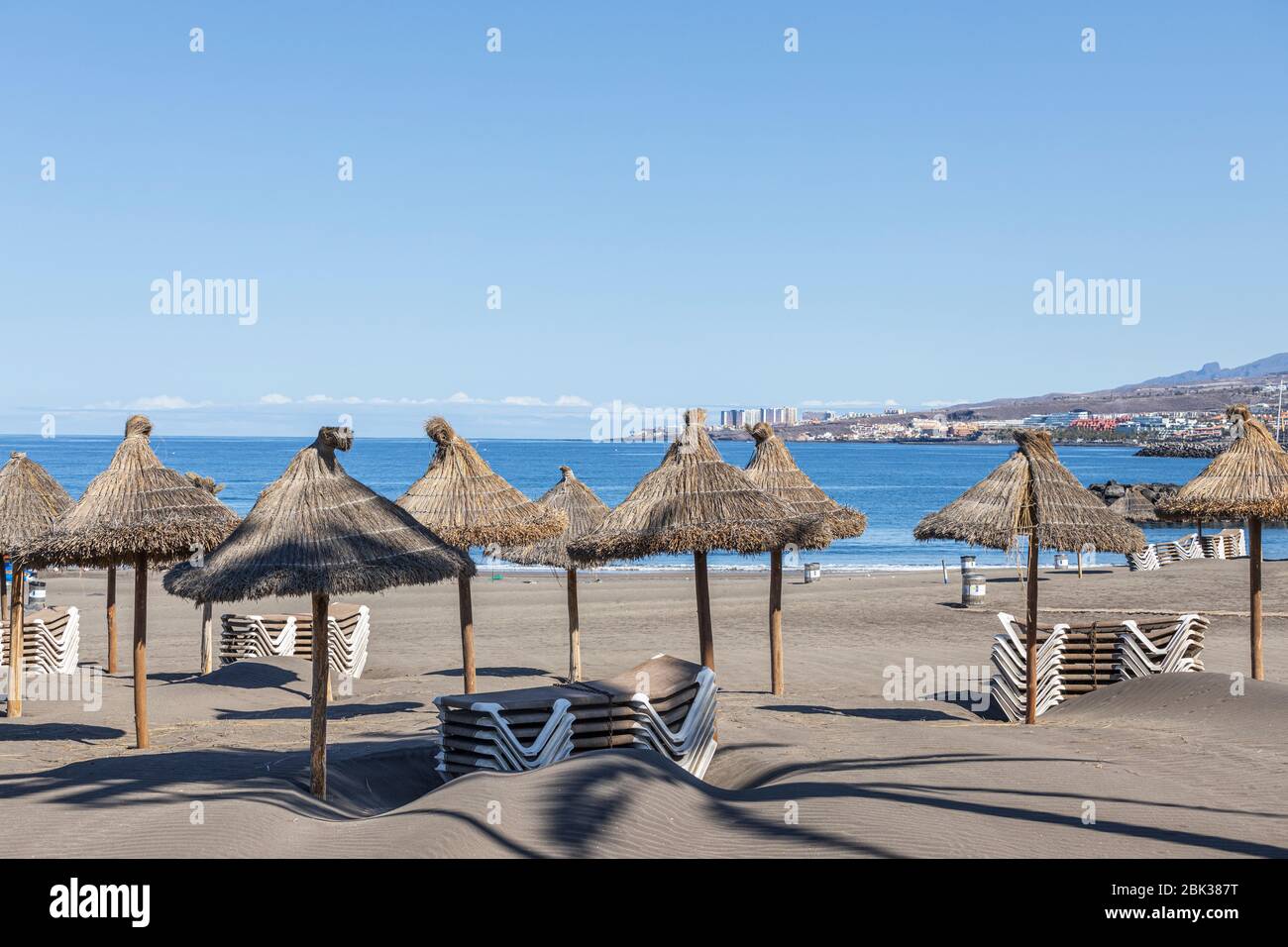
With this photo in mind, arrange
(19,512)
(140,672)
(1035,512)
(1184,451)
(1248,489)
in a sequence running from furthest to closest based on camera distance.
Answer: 1. (1184,451)
2. (19,512)
3. (1248,489)
4. (1035,512)
5. (140,672)

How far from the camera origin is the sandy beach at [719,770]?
22.0 feet

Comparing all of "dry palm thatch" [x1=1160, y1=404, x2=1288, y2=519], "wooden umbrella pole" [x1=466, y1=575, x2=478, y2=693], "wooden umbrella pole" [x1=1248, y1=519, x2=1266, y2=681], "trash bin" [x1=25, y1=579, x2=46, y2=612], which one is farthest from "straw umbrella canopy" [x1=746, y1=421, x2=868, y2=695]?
"trash bin" [x1=25, y1=579, x2=46, y2=612]

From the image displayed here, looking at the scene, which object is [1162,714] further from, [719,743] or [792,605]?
[792,605]

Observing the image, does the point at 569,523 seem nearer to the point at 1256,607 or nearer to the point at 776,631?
the point at 776,631

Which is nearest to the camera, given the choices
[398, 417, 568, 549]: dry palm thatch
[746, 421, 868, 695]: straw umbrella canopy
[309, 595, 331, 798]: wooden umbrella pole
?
[309, 595, 331, 798]: wooden umbrella pole

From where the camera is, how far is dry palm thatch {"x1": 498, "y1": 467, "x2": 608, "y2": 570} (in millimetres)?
16906

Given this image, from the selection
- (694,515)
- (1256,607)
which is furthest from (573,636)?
(1256,607)

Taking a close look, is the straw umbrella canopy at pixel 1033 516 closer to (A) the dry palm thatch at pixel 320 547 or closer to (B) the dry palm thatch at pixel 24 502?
(A) the dry palm thatch at pixel 320 547

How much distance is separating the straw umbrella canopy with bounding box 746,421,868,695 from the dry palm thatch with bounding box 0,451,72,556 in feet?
28.1

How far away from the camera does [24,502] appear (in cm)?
1425

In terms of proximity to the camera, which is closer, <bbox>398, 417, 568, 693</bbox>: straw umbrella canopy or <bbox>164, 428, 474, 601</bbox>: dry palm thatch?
<bbox>164, 428, 474, 601</bbox>: dry palm thatch

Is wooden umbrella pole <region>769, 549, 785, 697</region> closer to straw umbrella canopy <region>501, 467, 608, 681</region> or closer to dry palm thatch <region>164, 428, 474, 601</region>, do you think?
straw umbrella canopy <region>501, 467, 608, 681</region>

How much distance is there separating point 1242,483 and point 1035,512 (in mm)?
3298
